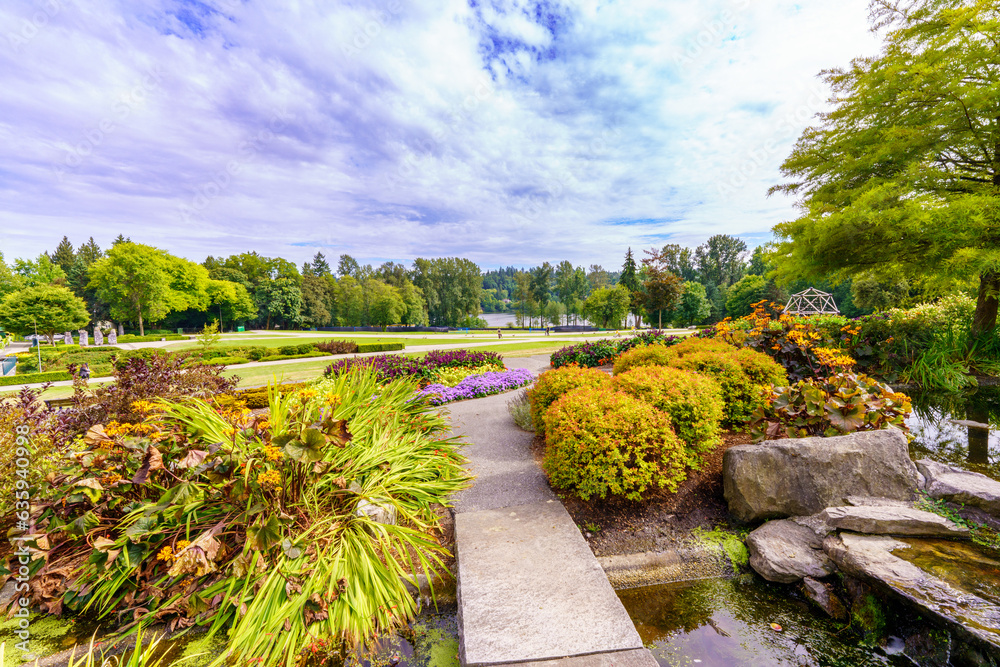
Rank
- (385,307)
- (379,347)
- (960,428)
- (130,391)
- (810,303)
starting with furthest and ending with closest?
(385,307) → (810,303) → (379,347) → (960,428) → (130,391)

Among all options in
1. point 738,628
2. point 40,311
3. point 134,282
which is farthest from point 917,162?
point 134,282

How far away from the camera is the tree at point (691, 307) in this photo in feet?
132

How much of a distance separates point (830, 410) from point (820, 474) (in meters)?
0.90

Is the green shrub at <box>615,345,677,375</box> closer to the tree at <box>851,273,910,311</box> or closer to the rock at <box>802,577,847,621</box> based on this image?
the rock at <box>802,577,847,621</box>

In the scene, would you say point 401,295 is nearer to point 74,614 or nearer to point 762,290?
point 762,290

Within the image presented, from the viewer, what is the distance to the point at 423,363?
28.8 ft

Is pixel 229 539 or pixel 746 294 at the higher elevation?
pixel 746 294

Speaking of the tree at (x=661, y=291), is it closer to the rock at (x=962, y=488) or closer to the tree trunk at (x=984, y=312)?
the tree trunk at (x=984, y=312)

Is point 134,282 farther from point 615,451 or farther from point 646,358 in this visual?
point 615,451

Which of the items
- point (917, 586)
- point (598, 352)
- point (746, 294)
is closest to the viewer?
point (917, 586)

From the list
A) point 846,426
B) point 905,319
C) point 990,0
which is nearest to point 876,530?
point 846,426

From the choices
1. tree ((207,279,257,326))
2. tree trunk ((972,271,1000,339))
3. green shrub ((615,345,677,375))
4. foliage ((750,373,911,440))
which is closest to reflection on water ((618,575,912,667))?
foliage ((750,373,911,440))

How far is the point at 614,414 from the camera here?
3.40 metres

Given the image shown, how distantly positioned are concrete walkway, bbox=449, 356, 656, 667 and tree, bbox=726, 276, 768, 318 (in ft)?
135
